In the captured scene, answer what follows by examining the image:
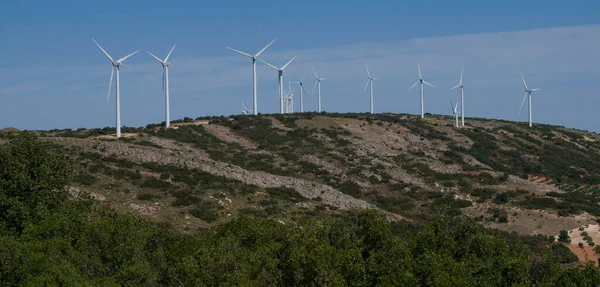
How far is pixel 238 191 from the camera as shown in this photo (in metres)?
68.0

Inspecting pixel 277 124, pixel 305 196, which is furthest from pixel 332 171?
pixel 277 124

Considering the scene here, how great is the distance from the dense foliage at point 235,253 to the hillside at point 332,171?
Result: 14.2 meters

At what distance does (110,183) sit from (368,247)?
112 feet

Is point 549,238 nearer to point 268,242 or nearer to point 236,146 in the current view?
point 268,242

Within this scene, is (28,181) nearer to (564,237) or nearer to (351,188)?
(351,188)

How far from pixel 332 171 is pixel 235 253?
6136 cm

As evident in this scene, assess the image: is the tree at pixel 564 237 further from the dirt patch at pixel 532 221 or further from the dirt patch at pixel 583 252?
the dirt patch at pixel 532 221

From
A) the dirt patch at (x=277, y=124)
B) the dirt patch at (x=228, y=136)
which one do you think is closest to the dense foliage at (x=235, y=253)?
the dirt patch at (x=228, y=136)

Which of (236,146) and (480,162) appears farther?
(480,162)

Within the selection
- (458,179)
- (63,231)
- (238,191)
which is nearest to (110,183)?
(238,191)

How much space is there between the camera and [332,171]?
307 feet

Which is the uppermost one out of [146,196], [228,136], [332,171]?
[228,136]

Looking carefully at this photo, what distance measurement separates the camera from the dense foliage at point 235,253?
101 feet

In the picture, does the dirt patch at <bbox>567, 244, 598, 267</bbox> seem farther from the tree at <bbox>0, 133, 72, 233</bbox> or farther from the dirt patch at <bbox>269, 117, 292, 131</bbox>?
the dirt patch at <bbox>269, 117, 292, 131</bbox>
